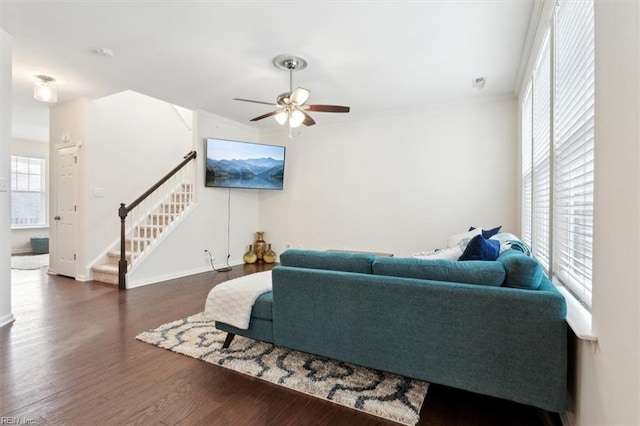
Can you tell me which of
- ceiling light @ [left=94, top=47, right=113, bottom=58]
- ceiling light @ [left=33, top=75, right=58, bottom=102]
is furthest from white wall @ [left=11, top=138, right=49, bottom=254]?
ceiling light @ [left=94, top=47, right=113, bottom=58]

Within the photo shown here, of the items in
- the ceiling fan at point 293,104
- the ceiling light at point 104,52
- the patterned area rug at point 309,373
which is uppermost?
the ceiling light at point 104,52


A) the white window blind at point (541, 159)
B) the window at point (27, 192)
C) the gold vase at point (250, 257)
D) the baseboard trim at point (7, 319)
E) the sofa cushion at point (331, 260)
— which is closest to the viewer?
the sofa cushion at point (331, 260)

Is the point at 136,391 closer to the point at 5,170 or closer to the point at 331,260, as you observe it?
the point at 331,260

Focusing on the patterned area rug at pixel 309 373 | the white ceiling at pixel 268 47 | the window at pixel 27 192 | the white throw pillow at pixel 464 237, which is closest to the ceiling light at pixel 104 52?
the white ceiling at pixel 268 47

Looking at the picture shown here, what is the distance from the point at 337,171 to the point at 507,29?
332cm

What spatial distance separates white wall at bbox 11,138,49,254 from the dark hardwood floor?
5.96m

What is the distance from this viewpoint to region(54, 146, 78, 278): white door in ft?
15.8

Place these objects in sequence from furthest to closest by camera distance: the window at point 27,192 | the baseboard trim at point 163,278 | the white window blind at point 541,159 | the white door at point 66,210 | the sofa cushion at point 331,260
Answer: the window at point 27,192
the white door at point 66,210
the baseboard trim at point 163,278
the white window blind at point 541,159
the sofa cushion at point 331,260

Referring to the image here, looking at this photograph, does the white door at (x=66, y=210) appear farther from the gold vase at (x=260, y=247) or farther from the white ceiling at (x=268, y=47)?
the gold vase at (x=260, y=247)

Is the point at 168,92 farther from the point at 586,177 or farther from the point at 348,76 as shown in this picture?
the point at 586,177

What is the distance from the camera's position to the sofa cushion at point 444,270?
1668 millimetres

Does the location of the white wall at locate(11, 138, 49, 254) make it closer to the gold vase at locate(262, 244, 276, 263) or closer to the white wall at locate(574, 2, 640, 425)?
the gold vase at locate(262, 244, 276, 263)

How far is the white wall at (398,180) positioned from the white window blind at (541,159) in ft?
5.17

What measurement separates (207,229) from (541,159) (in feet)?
15.7
